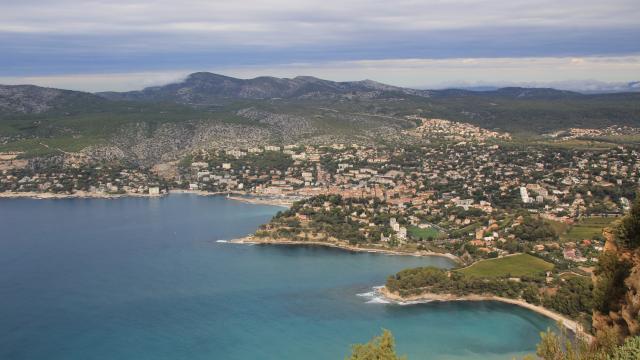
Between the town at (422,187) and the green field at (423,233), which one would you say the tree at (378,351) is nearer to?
the town at (422,187)

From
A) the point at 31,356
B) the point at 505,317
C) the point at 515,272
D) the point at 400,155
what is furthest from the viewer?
the point at 400,155

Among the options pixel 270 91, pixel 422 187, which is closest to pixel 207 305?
pixel 422 187

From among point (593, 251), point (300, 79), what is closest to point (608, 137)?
point (593, 251)

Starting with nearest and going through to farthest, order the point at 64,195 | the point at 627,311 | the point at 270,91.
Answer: the point at 627,311
the point at 64,195
the point at 270,91

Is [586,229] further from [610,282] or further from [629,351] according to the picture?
[629,351]

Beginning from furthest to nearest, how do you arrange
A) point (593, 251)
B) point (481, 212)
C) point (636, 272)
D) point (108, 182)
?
point (108, 182) → point (481, 212) → point (593, 251) → point (636, 272)

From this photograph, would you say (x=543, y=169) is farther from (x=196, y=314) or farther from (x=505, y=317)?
(x=196, y=314)
